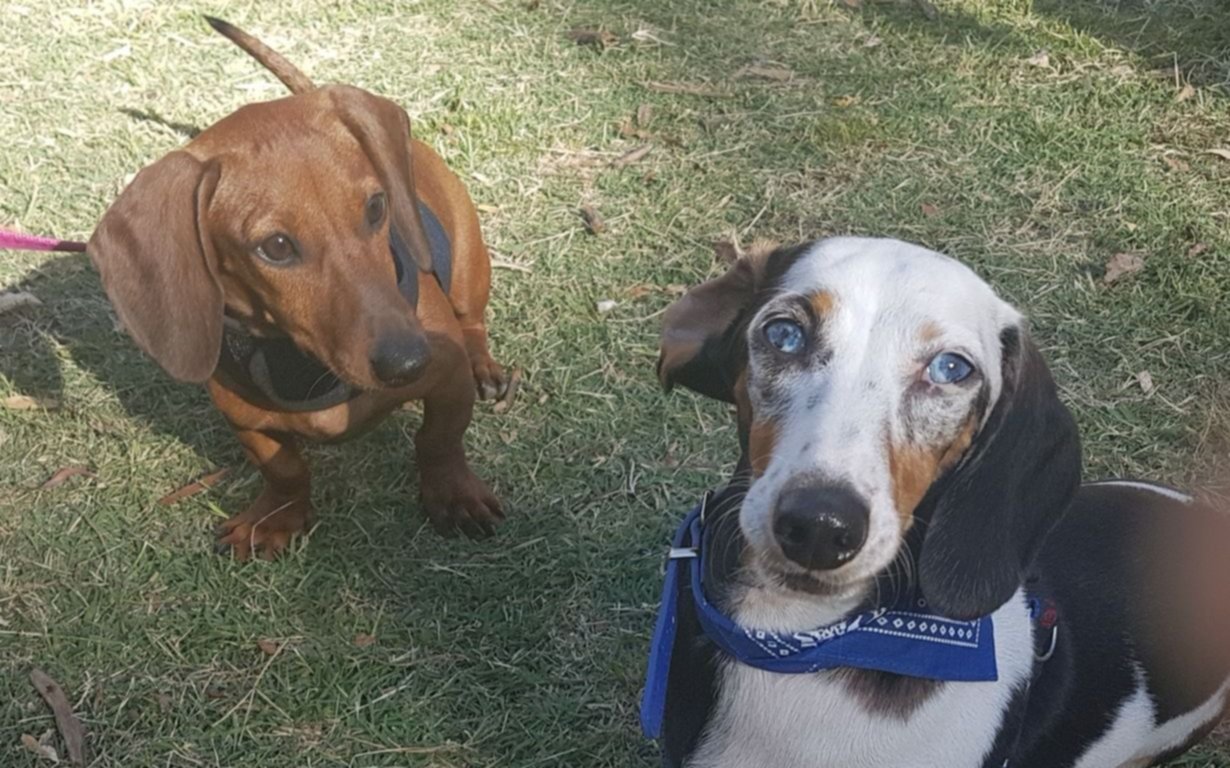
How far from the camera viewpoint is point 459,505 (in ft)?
11.5

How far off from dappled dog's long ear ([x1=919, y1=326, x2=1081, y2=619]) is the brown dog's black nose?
1305mm

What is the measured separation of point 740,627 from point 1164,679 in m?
0.87

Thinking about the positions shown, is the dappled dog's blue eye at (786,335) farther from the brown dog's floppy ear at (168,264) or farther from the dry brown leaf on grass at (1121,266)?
the dry brown leaf on grass at (1121,266)

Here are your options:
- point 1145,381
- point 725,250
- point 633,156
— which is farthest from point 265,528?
point 1145,381

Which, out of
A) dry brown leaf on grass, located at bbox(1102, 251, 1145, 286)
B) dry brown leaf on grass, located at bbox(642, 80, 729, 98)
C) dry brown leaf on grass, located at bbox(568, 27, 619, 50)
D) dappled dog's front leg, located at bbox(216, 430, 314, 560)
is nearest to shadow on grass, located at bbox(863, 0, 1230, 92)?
dry brown leaf on grass, located at bbox(642, 80, 729, 98)

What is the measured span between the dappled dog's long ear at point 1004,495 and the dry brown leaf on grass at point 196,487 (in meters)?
2.42

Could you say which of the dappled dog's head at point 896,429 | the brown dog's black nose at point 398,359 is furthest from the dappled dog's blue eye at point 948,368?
the brown dog's black nose at point 398,359

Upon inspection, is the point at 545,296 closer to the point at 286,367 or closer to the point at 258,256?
the point at 286,367

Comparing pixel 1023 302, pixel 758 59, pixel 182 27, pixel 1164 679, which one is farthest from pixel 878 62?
pixel 1164 679

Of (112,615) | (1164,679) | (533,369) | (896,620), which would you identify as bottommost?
(112,615)

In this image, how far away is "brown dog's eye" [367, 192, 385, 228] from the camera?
3.04 metres

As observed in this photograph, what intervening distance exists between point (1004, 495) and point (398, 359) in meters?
1.44

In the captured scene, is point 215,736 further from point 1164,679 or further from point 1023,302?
point 1023,302

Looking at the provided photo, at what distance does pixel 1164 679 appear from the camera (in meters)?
2.31
